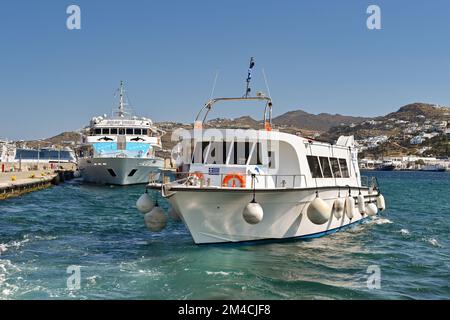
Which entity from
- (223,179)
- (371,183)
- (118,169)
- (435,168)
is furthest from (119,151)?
(435,168)

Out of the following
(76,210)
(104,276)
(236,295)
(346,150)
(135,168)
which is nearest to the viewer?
(236,295)

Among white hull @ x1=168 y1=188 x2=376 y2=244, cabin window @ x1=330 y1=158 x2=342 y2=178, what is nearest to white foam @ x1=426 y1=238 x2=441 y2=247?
cabin window @ x1=330 y1=158 x2=342 y2=178

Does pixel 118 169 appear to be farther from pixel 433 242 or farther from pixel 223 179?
pixel 433 242

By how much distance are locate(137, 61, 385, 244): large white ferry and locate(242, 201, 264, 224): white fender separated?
27 mm

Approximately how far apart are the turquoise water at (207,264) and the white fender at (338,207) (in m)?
0.91

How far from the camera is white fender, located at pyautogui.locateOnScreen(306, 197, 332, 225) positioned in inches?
538

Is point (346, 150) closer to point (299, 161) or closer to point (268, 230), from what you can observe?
point (299, 161)

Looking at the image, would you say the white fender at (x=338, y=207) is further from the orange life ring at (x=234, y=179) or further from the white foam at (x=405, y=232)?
the orange life ring at (x=234, y=179)

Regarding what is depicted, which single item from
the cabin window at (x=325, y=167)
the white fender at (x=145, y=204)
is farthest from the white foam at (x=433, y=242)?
the white fender at (x=145, y=204)

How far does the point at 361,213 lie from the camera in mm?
18344

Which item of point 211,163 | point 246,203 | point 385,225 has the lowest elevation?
point 385,225

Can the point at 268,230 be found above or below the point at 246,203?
below

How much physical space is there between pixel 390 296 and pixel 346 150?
1056 cm

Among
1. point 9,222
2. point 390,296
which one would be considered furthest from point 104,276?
point 9,222
